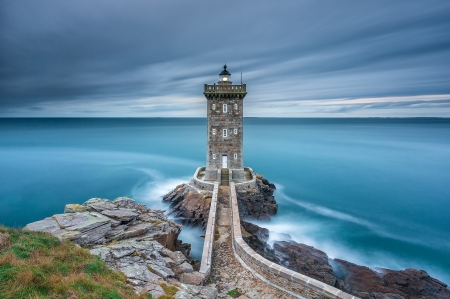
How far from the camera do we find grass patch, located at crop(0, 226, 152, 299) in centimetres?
481

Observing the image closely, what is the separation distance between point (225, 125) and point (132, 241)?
12083 millimetres

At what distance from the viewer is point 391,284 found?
11148mm

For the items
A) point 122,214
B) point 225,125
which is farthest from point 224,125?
point 122,214

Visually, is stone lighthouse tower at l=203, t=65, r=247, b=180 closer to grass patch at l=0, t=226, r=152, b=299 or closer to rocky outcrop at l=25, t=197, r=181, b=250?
rocky outcrop at l=25, t=197, r=181, b=250

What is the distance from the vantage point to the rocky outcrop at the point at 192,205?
54.7 ft

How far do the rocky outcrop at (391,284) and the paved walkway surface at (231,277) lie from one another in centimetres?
427

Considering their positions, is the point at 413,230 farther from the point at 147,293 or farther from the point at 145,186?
the point at 145,186

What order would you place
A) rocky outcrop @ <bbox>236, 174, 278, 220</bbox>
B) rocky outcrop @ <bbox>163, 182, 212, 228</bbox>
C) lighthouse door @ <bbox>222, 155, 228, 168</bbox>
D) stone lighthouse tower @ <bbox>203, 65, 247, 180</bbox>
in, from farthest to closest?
lighthouse door @ <bbox>222, 155, 228, 168</bbox> → stone lighthouse tower @ <bbox>203, 65, 247, 180</bbox> → rocky outcrop @ <bbox>236, 174, 278, 220</bbox> → rocky outcrop @ <bbox>163, 182, 212, 228</bbox>

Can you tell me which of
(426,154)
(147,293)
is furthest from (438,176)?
(147,293)

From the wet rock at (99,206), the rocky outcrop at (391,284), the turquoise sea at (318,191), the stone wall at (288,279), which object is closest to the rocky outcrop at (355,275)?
the rocky outcrop at (391,284)

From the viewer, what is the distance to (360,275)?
39.1ft

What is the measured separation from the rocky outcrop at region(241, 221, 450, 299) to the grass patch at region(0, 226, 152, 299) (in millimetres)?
7214

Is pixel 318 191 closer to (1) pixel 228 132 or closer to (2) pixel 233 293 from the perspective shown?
(1) pixel 228 132

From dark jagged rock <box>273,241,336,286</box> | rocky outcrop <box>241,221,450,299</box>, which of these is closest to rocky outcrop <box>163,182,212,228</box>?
rocky outcrop <box>241,221,450,299</box>
